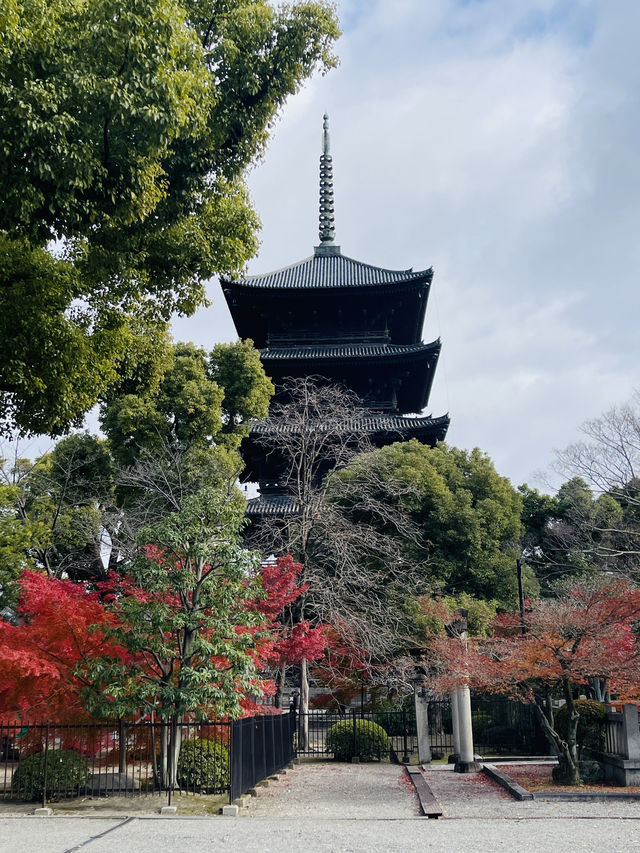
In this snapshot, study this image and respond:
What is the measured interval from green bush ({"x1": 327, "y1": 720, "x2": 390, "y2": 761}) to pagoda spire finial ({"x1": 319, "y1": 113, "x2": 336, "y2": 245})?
27.0 meters

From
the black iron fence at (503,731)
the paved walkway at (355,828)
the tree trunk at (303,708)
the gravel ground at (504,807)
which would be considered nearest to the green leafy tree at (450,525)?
the black iron fence at (503,731)

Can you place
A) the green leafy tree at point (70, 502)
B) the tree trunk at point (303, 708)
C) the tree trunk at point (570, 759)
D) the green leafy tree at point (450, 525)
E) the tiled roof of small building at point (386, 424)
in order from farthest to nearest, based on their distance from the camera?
the tiled roof of small building at point (386, 424) → the green leafy tree at point (70, 502) → the green leafy tree at point (450, 525) → the tree trunk at point (303, 708) → the tree trunk at point (570, 759)

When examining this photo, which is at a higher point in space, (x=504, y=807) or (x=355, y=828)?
(x=355, y=828)

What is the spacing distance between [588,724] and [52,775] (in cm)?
1089

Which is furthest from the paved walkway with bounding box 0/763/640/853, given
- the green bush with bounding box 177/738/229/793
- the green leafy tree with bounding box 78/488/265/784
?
the green leafy tree with bounding box 78/488/265/784

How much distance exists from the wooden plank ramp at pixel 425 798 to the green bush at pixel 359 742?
12.0ft

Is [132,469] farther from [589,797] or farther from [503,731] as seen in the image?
[589,797]

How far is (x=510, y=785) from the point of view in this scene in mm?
13094

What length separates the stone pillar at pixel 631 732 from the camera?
13.3 m

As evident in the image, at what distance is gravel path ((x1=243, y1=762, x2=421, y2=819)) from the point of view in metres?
11.4

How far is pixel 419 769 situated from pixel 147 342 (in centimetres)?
1160

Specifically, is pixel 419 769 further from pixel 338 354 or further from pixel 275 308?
pixel 275 308

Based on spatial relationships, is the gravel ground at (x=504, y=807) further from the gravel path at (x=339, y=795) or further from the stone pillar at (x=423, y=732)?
the stone pillar at (x=423, y=732)

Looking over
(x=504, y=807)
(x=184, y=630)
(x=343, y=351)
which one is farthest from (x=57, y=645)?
(x=343, y=351)
